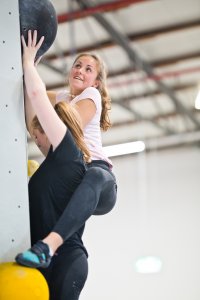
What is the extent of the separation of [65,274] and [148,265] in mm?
7474

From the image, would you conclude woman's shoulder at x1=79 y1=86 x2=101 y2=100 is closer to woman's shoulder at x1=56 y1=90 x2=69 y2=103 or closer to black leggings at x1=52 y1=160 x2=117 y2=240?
woman's shoulder at x1=56 y1=90 x2=69 y2=103

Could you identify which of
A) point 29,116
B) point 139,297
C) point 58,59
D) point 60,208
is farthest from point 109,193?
point 139,297

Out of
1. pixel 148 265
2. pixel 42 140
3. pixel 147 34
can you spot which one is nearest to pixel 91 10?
pixel 147 34

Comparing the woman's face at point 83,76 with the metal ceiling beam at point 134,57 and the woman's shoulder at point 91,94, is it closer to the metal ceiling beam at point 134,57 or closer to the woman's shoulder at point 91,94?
the woman's shoulder at point 91,94

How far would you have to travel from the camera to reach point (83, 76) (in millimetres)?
2525

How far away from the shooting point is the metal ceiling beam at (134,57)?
654 cm

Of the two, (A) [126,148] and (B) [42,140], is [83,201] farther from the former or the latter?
(A) [126,148]

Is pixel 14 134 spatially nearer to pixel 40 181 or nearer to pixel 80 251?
pixel 40 181

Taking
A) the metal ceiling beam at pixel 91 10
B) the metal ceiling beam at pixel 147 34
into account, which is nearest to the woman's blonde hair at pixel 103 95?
the metal ceiling beam at pixel 91 10

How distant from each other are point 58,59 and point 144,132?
145 inches

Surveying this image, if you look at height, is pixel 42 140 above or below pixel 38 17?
below

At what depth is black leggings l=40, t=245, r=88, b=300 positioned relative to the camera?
6.22 feet

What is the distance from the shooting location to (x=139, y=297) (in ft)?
28.9

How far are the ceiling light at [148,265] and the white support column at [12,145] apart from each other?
740cm
